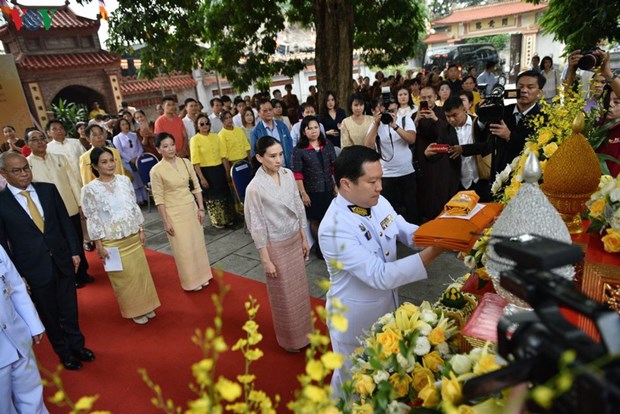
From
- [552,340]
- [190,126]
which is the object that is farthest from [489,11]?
[552,340]

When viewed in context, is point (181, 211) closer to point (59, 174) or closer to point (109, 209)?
point (109, 209)

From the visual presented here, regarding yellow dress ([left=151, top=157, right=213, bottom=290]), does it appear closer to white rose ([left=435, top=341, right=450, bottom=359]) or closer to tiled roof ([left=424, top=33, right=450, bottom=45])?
white rose ([left=435, top=341, right=450, bottom=359])

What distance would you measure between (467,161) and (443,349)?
3.35 m

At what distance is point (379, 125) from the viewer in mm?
4414

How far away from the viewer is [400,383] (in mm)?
1207

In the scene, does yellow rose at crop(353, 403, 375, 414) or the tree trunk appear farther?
the tree trunk

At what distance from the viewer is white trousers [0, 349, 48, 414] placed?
220cm

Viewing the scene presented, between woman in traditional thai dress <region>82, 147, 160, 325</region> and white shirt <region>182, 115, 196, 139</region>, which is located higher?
white shirt <region>182, 115, 196, 139</region>

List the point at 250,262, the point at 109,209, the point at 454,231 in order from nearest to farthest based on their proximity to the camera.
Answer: the point at 454,231 < the point at 109,209 < the point at 250,262

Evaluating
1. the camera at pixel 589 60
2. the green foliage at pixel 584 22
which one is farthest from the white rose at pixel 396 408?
the green foliage at pixel 584 22

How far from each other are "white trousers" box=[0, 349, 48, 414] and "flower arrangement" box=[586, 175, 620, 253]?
2.69 meters

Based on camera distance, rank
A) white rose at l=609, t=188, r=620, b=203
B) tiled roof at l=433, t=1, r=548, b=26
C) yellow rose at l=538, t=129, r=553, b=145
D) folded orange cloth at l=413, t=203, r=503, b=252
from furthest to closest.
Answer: tiled roof at l=433, t=1, r=548, b=26 → yellow rose at l=538, t=129, r=553, b=145 → folded orange cloth at l=413, t=203, r=503, b=252 → white rose at l=609, t=188, r=620, b=203

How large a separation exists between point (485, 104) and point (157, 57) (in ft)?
19.2

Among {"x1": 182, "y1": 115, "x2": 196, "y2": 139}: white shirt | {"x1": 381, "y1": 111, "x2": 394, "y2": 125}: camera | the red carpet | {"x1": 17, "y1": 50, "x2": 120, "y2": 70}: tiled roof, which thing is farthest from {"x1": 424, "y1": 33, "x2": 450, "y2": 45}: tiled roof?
the red carpet
